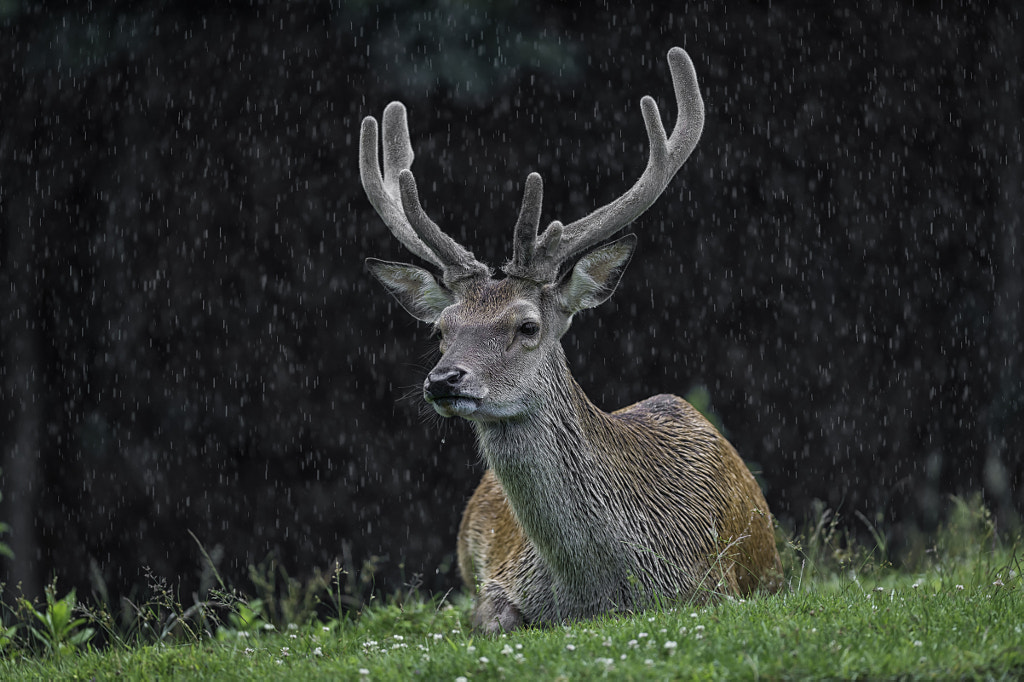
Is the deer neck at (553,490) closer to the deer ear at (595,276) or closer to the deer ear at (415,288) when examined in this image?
the deer ear at (595,276)

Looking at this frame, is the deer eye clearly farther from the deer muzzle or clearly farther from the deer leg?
the deer leg

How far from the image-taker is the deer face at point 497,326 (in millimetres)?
4641

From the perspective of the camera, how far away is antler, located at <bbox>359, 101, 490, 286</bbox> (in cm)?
523

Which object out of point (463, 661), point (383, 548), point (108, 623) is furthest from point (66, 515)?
point (463, 661)

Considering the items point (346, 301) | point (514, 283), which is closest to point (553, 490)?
point (514, 283)

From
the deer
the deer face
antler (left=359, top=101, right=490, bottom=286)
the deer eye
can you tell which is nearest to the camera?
the deer face

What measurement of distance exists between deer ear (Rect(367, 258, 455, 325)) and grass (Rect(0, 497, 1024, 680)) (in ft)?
5.16

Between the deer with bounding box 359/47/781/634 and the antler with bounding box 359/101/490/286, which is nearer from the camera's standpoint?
the deer with bounding box 359/47/781/634

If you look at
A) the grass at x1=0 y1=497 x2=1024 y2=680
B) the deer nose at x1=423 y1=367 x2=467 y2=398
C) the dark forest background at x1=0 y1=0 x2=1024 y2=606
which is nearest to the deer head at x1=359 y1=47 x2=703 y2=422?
the deer nose at x1=423 y1=367 x2=467 y2=398

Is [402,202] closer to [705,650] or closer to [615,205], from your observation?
[615,205]

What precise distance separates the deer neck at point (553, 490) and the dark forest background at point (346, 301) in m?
4.42

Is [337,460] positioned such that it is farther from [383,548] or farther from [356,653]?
[356,653]

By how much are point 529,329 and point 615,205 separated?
83 centimetres

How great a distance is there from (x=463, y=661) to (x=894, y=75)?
27.1 feet
